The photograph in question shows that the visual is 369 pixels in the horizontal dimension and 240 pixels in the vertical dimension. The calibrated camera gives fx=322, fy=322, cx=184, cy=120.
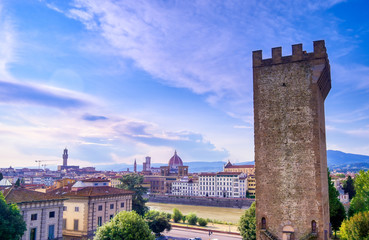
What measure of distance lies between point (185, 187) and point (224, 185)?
75.1ft

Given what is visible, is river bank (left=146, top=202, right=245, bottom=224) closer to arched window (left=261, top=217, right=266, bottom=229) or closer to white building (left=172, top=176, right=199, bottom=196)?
white building (left=172, top=176, right=199, bottom=196)

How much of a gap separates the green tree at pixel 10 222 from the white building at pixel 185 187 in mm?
119426

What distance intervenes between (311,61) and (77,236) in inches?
1283

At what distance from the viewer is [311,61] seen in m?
21.0

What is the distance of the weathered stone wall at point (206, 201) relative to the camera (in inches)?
4279

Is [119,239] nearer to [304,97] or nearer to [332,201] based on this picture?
[304,97]

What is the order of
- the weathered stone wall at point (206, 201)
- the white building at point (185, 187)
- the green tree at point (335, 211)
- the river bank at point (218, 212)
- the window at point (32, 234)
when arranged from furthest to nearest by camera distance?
the white building at point (185, 187), the weathered stone wall at point (206, 201), the river bank at point (218, 212), the green tree at point (335, 211), the window at point (32, 234)

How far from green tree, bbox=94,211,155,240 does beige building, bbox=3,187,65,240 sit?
8.95 meters

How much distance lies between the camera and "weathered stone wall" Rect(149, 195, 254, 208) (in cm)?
10869

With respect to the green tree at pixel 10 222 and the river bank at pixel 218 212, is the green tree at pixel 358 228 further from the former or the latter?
the river bank at pixel 218 212

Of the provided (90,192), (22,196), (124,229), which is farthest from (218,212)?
(124,229)

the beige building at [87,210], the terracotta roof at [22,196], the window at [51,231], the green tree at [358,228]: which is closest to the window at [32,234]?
the window at [51,231]

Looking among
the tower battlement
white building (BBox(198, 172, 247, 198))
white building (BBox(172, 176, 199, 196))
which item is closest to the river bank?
white building (BBox(198, 172, 247, 198))

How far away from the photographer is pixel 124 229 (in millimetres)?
27984
